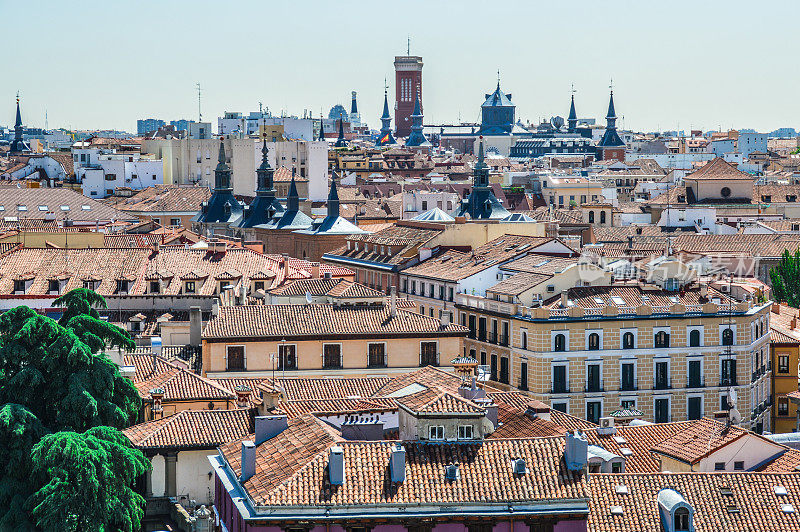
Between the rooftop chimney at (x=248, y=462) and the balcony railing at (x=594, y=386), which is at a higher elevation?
the rooftop chimney at (x=248, y=462)

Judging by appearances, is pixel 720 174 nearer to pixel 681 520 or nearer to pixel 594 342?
pixel 594 342

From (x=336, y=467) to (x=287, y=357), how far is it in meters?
23.0

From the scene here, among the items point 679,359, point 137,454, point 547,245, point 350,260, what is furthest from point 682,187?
point 137,454

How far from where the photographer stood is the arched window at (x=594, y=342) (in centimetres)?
5866

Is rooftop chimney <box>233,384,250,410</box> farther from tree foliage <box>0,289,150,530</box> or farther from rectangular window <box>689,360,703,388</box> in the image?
rectangular window <box>689,360,703,388</box>

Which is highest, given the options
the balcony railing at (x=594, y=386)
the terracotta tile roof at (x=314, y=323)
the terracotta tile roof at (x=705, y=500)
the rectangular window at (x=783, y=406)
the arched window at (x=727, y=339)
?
the terracotta tile roof at (x=314, y=323)

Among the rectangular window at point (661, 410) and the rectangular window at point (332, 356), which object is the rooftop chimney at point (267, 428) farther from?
the rectangular window at point (661, 410)

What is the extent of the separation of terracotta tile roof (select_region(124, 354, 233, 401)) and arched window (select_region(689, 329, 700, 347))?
69.3ft

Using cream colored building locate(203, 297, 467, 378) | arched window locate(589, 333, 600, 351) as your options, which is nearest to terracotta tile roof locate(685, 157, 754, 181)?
arched window locate(589, 333, 600, 351)

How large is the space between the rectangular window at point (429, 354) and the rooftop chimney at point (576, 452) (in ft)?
74.9

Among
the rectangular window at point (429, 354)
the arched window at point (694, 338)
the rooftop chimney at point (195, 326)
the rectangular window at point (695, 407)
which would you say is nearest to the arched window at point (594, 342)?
the arched window at point (694, 338)

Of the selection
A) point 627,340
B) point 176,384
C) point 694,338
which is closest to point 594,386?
point 627,340

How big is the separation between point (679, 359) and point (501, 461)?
29108 mm

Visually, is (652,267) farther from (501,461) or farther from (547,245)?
(501,461)
